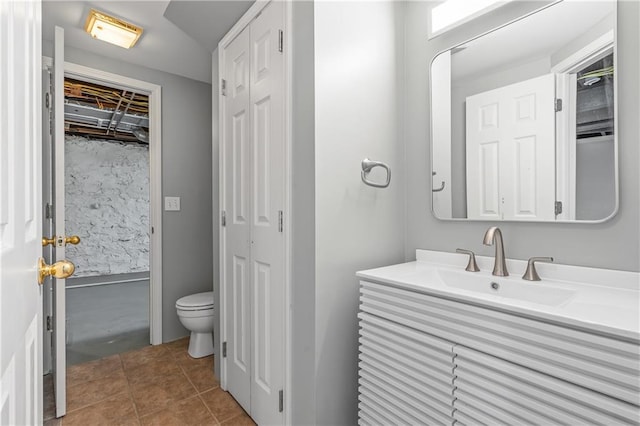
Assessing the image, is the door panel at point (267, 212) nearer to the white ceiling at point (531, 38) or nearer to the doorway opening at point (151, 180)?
the white ceiling at point (531, 38)

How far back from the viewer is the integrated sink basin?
1.07 meters

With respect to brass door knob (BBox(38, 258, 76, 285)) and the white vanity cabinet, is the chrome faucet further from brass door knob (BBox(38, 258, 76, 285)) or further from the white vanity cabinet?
brass door knob (BBox(38, 258, 76, 285))

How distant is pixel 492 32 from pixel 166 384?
→ 266cm

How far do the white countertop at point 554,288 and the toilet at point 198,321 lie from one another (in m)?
1.61

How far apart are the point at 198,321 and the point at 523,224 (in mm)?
2203

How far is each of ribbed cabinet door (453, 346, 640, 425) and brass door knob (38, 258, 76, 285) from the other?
1.08 metres

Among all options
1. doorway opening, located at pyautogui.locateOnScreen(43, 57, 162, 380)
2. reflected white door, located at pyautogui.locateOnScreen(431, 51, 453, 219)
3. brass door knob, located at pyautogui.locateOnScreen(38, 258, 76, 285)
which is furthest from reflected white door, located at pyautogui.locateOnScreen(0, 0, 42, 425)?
doorway opening, located at pyautogui.locateOnScreen(43, 57, 162, 380)

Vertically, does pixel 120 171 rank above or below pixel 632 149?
above

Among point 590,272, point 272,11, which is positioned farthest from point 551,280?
point 272,11

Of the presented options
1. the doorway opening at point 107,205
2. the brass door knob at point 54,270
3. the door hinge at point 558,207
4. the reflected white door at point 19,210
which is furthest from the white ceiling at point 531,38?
the doorway opening at point 107,205

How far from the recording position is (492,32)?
137 cm

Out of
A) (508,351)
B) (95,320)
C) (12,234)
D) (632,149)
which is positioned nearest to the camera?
(12,234)

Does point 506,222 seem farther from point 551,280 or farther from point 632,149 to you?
point 632,149

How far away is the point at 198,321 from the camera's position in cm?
240
